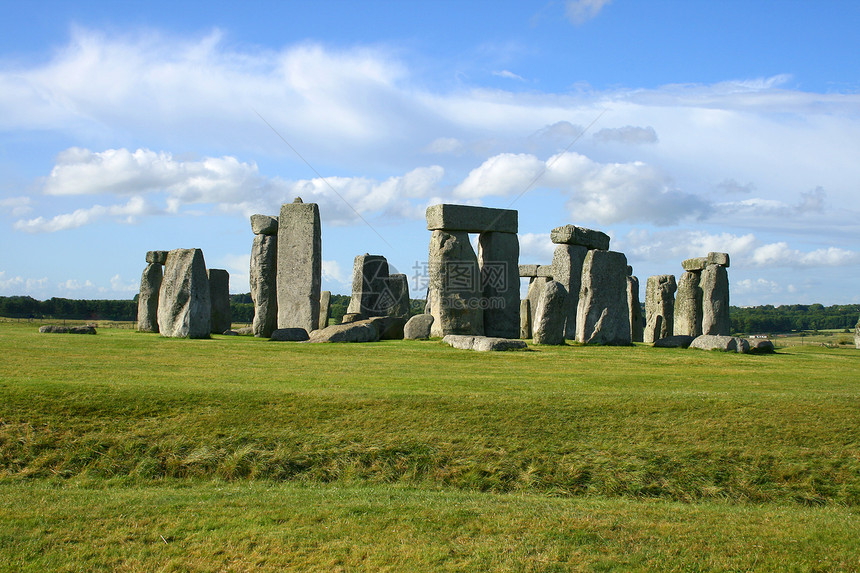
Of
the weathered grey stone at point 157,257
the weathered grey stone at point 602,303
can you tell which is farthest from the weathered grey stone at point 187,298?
the weathered grey stone at point 602,303

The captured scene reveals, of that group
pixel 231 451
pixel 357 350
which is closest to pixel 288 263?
pixel 357 350

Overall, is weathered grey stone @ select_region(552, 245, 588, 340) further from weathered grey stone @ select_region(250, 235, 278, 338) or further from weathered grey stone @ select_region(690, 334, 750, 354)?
weathered grey stone @ select_region(250, 235, 278, 338)

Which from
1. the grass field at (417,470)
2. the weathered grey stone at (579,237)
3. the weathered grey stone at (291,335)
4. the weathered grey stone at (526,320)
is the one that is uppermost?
the weathered grey stone at (579,237)

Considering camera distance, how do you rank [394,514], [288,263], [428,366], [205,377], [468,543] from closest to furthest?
[468,543]
[394,514]
[205,377]
[428,366]
[288,263]

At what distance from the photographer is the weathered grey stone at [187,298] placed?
666 inches

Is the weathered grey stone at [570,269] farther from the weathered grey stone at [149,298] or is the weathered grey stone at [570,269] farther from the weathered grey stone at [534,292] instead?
the weathered grey stone at [149,298]

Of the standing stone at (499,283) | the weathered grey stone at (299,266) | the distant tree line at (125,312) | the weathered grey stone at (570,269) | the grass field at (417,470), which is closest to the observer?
the grass field at (417,470)

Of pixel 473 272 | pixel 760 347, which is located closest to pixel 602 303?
pixel 473 272

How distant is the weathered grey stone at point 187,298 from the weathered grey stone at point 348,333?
2.66m

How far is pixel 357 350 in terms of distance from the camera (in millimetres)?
14312

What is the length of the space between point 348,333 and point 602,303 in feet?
20.6

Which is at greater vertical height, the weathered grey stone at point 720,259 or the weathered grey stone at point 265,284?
the weathered grey stone at point 720,259

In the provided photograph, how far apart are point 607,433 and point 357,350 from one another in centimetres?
708

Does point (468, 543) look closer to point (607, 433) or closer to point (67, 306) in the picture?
point (607, 433)
